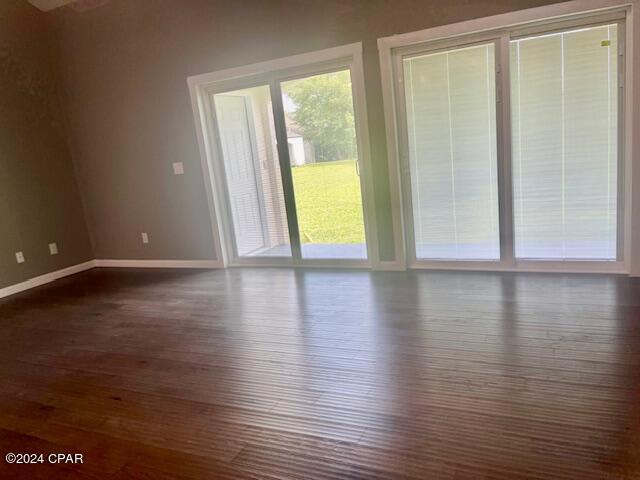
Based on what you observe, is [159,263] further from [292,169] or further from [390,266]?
[390,266]

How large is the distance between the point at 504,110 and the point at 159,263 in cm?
420

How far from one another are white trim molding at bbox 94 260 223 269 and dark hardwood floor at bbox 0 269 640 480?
4.27ft

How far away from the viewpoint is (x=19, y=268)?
16.2 feet

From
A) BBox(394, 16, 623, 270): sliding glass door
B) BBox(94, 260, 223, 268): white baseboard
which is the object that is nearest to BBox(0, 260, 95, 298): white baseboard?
BBox(94, 260, 223, 268): white baseboard

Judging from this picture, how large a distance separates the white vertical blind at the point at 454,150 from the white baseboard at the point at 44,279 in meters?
4.33

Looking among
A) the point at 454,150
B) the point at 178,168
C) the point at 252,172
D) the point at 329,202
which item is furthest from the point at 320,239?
the point at 178,168

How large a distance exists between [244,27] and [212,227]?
6.99 feet

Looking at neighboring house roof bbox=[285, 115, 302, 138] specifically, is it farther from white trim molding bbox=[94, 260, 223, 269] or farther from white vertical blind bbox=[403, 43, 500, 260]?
white trim molding bbox=[94, 260, 223, 269]

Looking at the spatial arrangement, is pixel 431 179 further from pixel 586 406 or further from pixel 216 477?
pixel 216 477

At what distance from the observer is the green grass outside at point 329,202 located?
434cm

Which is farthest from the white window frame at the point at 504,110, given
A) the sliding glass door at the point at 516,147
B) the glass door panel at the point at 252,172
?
the glass door panel at the point at 252,172

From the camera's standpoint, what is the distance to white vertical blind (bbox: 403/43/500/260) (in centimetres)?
368

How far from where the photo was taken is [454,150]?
12.7 ft

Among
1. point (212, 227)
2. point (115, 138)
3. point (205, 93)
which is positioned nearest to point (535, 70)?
point (205, 93)
